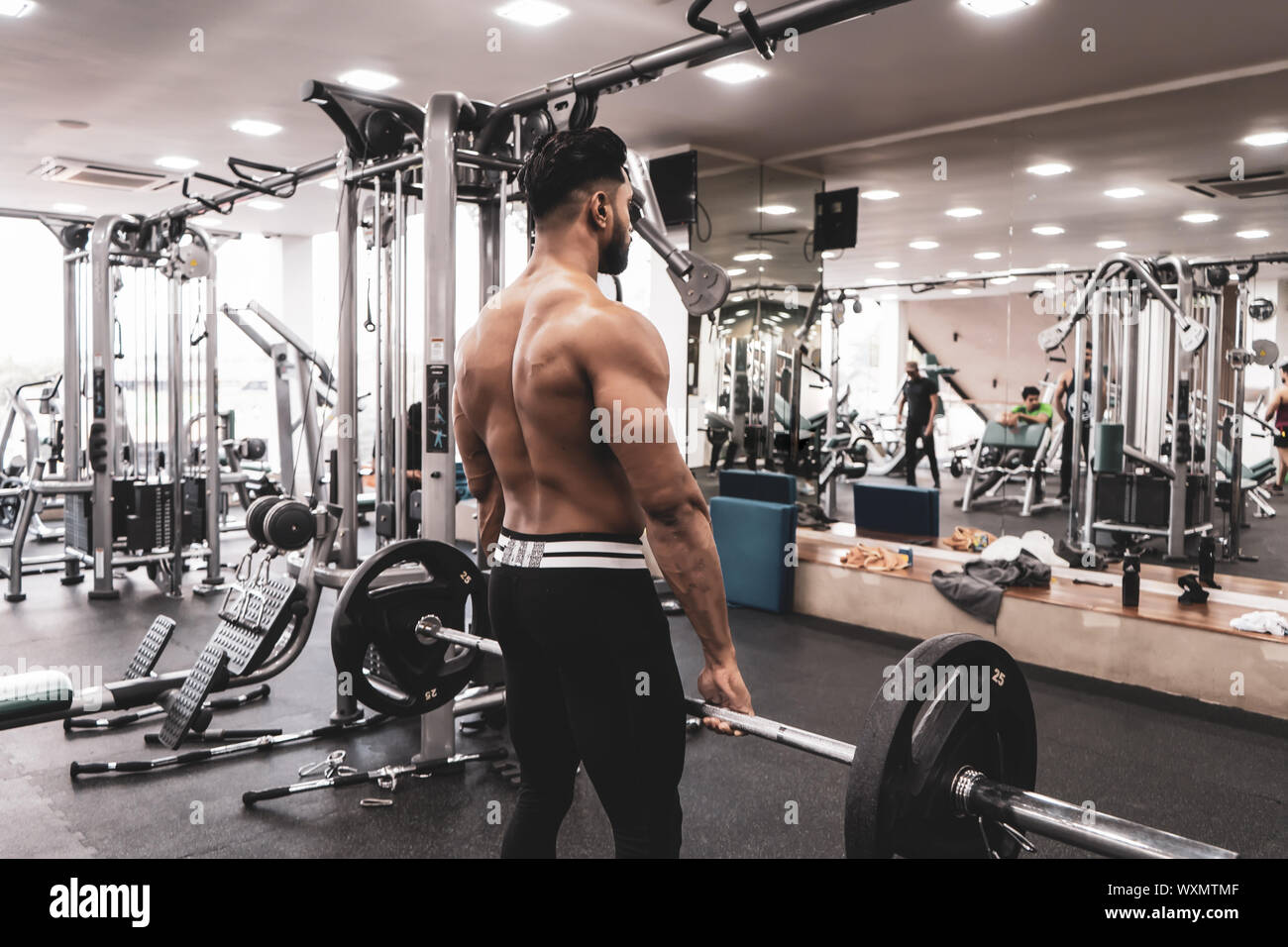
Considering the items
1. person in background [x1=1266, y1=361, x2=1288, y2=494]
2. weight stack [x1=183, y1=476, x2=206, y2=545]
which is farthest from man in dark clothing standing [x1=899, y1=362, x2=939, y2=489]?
weight stack [x1=183, y1=476, x2=206, y2=545]

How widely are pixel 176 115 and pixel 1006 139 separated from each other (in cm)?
434

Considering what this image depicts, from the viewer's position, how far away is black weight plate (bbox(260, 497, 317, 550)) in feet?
9.66

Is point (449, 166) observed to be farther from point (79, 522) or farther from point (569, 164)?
point (79, 522)

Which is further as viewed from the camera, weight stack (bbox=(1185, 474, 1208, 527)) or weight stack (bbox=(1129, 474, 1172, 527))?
weight stack (bbox=(1129, 474, 1172, 527))

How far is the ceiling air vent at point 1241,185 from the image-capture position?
13.1ft

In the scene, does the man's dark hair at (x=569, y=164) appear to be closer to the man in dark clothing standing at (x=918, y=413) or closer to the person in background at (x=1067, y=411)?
the person in background at (x=1067, y=411)

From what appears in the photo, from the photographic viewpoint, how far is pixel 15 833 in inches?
98.1

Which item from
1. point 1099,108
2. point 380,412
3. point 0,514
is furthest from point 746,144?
point 0,514

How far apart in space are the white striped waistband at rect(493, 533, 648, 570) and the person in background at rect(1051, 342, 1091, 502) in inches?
185

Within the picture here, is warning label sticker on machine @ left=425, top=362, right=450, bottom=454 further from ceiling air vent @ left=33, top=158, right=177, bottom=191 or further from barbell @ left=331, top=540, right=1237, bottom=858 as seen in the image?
ceiling air vent @ left=33, top=158, right=177, bottom=191

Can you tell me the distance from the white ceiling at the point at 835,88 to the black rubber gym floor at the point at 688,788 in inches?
85.9

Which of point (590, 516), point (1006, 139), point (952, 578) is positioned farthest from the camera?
point (1006, 139)

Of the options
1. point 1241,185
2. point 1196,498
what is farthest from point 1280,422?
point 1241,185
